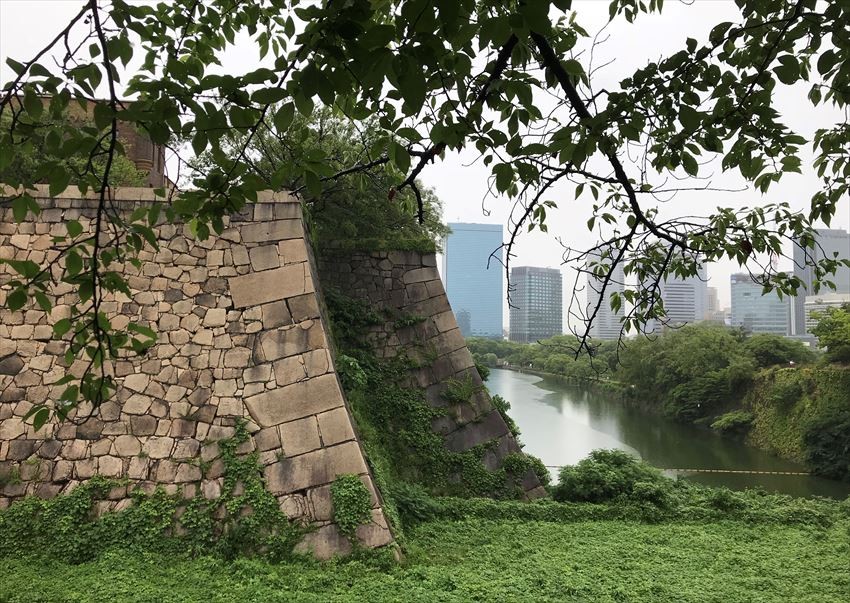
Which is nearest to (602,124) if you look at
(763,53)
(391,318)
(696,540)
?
(763,53)

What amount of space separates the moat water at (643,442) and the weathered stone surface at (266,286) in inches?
352

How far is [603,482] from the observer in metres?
6.08

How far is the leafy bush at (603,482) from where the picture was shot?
600 centimetres

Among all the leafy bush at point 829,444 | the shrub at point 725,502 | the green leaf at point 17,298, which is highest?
the green leaf at point 17,298

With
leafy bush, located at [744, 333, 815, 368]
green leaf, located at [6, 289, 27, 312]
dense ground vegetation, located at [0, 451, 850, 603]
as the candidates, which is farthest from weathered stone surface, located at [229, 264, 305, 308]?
leafy bush, located at [744, 333, 815, 368]

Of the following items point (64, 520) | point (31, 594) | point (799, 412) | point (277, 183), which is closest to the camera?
point (277, 183)

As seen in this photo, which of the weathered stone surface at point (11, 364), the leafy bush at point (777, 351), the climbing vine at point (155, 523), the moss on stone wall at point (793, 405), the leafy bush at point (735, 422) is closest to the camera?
the climbing vine at point (155, 523)

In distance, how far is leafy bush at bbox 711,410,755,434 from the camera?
678 inches

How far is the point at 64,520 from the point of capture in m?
3.83

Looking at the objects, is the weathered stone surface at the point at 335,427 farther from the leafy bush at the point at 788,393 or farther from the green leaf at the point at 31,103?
the leafy bush at the point at 788,393

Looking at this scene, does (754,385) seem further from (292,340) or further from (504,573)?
(292,340)

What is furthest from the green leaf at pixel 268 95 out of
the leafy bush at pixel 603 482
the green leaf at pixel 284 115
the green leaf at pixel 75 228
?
the leafy bush at pixel 603 482

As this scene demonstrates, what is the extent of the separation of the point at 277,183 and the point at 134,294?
3.70 metres

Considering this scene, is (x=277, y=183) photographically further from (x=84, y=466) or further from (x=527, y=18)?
(x=84, y=466)
